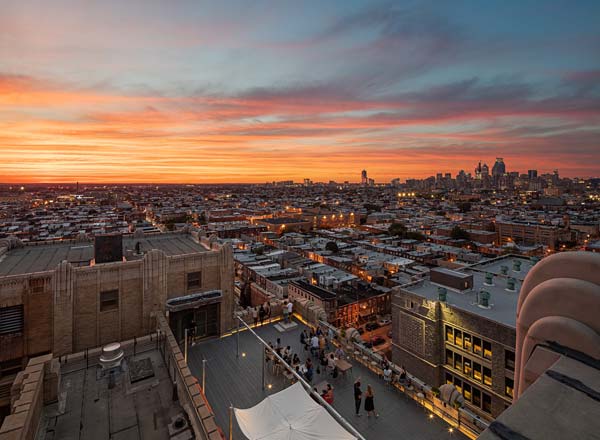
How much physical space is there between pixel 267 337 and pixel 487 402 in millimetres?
23982

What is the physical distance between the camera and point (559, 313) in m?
6.37

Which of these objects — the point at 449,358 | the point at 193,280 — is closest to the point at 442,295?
the point at 449,358

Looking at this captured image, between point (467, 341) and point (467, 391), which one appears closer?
point (467, 341)

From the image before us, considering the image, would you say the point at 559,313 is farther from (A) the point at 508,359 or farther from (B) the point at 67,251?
(B) the point at 67,251

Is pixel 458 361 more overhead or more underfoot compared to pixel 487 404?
more overhead

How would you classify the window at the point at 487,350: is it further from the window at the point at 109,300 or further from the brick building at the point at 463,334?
the window at the point at 109,300

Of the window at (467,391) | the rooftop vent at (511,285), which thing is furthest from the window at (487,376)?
the rooftop vent at (511,285)

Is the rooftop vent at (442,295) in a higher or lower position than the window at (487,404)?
higher

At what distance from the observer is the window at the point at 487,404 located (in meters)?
30.5

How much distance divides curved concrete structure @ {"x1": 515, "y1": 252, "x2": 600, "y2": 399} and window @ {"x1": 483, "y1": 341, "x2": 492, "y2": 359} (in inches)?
1087

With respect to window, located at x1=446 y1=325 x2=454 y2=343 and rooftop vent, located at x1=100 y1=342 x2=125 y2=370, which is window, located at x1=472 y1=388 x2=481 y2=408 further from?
rooftop vent, located at x1=100 y1=342 x2=125 y2=370

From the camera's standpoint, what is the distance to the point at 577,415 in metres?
4.30

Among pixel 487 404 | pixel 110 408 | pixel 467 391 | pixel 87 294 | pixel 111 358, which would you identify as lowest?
pixel 487 404

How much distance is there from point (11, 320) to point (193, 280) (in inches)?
381
